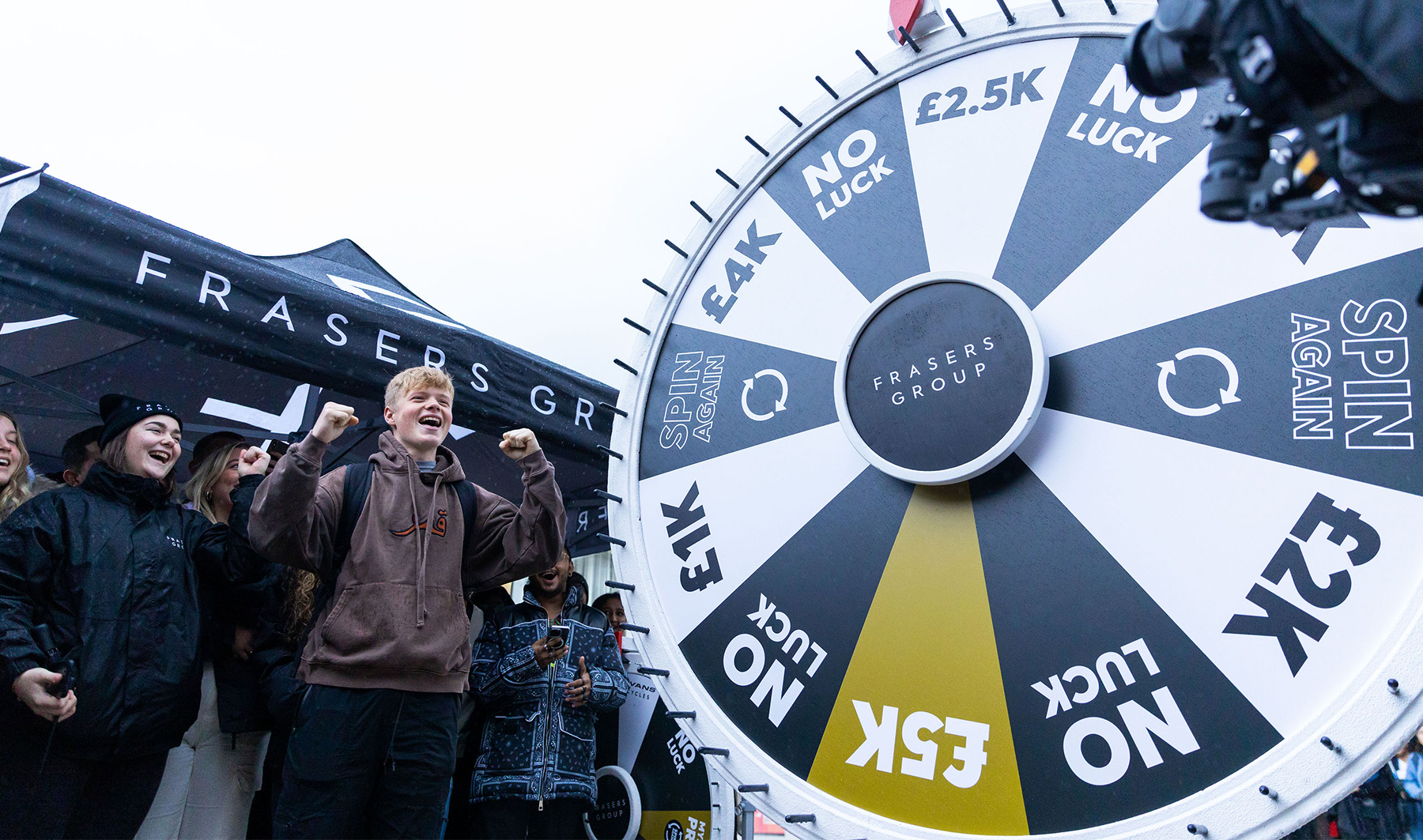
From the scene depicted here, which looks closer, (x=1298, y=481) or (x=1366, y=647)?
(x=1366, y=647)

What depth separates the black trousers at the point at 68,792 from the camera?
6.82ft

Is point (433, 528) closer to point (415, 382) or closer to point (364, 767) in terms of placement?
point (415, 382)

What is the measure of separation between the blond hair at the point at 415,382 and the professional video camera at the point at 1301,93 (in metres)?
1.91

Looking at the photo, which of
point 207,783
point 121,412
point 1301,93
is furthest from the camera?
point 207,783

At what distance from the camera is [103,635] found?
2225mm

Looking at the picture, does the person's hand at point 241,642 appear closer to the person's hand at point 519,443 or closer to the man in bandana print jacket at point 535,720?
the man in bandana print jacket at point 535,720

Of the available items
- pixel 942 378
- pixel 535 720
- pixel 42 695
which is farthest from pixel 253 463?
pixel 942 378

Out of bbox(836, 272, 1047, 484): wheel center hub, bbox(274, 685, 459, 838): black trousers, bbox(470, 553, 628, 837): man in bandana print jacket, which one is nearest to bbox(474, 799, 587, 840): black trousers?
bbox(470, 553, 628, 837): man in bandana print jacket

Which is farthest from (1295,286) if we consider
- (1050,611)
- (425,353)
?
(425,353)

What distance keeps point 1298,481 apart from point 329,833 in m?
2.16

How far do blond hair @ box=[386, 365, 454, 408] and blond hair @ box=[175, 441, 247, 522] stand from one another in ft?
2.51

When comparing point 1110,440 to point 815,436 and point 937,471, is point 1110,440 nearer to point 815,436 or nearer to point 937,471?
point 937,471

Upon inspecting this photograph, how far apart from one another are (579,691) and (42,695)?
1616mm

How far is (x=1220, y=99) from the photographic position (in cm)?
184
